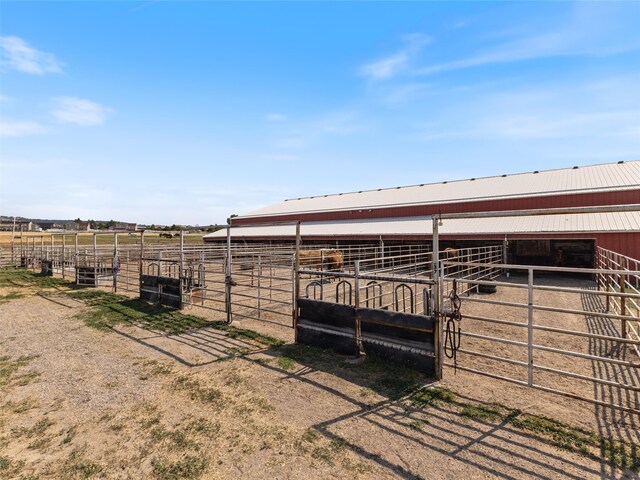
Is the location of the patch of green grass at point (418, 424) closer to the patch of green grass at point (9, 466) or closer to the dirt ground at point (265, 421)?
the dirt ground at point (265, 421)

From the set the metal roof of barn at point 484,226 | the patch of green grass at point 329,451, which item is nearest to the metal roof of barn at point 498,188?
the metal roof of barn at point 484,226

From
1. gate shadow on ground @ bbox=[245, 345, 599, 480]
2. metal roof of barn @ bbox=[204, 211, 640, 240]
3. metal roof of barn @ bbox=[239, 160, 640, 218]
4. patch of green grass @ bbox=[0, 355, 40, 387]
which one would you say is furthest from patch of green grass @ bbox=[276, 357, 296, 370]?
metal roof of barn @ bbox=[239, 160, 640, 218]

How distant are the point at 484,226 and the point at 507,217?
290 inches

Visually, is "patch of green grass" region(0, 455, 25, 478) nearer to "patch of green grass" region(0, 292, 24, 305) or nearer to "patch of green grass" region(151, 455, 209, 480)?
"patch of green grass" region(151, 455, 209, 480)

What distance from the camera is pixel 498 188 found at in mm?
29297

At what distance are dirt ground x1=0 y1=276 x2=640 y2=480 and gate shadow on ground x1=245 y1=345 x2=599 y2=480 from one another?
0.05ft

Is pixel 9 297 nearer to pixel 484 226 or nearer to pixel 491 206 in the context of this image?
pixel 484 226

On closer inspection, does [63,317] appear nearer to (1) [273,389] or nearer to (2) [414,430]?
(1) [273,389]

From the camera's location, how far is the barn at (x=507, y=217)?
18531 millimetres

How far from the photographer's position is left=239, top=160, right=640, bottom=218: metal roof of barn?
78.9 feet

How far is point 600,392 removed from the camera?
5180 millimetres

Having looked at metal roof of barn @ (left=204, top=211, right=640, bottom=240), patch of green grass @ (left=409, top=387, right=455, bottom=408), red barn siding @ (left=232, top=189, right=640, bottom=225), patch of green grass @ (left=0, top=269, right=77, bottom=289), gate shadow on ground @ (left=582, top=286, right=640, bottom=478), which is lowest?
gate shadow on ground @ (left=582, top=286, right=640, bottom=478)

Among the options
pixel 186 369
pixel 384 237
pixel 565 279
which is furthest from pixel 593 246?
pixel 186 369

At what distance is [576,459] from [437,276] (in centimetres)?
272
